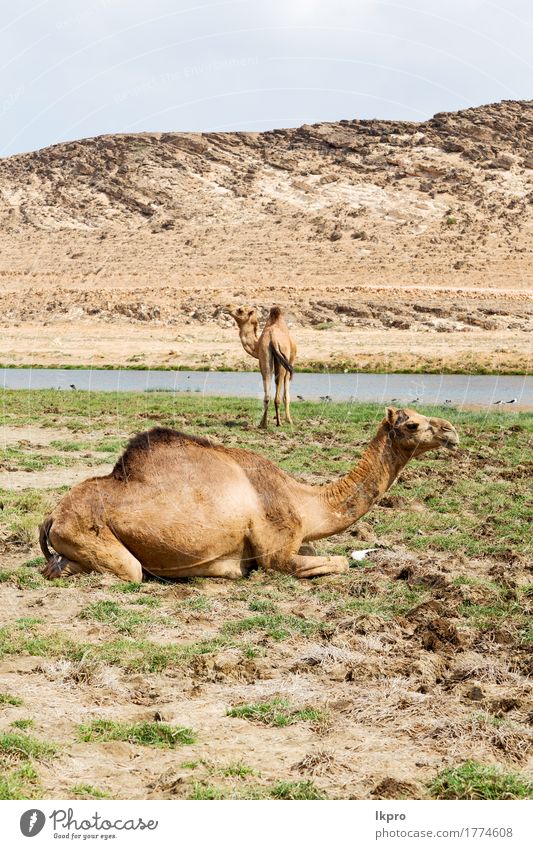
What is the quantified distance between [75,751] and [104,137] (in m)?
98.2

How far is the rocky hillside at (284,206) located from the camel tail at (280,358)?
4478 centimetres

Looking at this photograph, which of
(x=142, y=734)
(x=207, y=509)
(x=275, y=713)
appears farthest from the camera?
(x=207, y=509)

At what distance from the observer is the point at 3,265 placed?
77.2 m

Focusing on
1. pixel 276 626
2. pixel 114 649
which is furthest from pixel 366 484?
pixel 114 649

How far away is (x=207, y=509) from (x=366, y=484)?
1699mm

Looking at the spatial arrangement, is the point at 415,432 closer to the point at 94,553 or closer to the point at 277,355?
the point at 94,553

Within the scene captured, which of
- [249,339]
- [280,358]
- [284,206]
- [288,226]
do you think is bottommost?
[280,358]

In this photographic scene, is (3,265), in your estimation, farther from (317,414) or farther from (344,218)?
(317,414)

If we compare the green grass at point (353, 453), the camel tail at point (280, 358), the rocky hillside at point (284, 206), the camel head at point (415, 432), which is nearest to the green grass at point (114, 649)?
the green grass at point (353, 453)

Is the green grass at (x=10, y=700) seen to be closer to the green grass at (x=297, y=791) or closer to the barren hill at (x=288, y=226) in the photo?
the green grass at (x=297, y=791)

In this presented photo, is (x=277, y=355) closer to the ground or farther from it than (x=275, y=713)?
farther from it

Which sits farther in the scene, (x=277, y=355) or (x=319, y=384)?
(x=319, y=384)

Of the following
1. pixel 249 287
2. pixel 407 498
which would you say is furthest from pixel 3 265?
pixel 407 498
